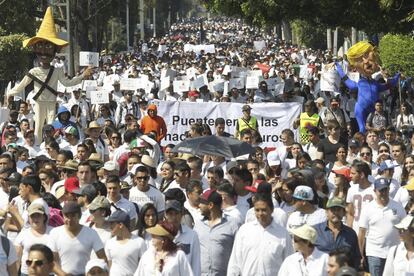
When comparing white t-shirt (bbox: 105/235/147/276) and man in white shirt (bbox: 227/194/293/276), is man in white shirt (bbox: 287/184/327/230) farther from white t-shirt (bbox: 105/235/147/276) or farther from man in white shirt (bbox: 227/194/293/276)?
white t-shirt (bbox: 105/235/147/276)

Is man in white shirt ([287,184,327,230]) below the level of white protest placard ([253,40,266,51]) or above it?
above

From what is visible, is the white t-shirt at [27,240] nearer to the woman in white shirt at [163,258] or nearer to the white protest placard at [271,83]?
the woman in white shirt at [163,258]

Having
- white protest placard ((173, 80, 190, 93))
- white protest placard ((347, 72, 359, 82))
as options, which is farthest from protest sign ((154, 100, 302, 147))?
white protest placard ((173, 80, 190, 93))

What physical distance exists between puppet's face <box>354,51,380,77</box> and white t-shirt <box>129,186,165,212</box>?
9.69 m

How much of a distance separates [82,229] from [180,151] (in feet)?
16.7

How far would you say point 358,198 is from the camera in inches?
524

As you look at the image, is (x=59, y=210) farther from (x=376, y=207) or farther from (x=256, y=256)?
(x=376, y=207)

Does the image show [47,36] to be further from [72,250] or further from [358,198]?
[72,250]

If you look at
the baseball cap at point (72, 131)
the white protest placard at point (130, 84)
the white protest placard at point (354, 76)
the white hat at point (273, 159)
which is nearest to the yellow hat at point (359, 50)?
the white protest placard at point (354, 76)

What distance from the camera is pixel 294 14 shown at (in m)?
25.1

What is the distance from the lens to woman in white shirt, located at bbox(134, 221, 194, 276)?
991cm

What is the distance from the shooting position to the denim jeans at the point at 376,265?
12.6m

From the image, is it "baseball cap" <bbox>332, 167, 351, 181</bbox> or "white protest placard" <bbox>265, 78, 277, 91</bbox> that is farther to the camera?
"white protest placard" <bbox>265, 78, 277, 91</bbox>

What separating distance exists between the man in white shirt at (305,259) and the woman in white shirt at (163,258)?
0.77 meters
